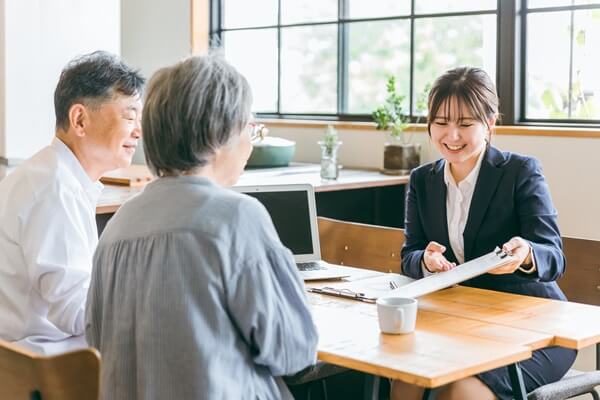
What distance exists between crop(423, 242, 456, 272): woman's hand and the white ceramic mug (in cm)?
51

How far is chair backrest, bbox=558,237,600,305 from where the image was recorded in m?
2.83

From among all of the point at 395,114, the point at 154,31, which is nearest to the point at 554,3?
the point at 395,114

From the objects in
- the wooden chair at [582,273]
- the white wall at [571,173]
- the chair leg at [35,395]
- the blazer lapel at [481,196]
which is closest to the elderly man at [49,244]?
the chair leg at [35,395]

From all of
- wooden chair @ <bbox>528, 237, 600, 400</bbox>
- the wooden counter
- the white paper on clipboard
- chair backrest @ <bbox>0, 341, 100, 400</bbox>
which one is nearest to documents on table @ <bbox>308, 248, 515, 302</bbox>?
the white paper on clipboard

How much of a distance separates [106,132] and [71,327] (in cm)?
50

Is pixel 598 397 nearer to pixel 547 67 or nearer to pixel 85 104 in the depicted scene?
pixel 85 104

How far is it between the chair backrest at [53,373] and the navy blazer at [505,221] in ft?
4.48

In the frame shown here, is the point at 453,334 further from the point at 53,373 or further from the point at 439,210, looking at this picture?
the point at 53,373

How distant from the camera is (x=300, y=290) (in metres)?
1.68

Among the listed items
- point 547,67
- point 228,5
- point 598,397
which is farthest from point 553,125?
point 228,5

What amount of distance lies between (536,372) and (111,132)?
125 centimetres

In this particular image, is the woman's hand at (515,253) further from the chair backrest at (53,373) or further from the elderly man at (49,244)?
the chair backrest at (53,373)

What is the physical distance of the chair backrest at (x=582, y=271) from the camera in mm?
2828

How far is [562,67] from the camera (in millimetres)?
4352
